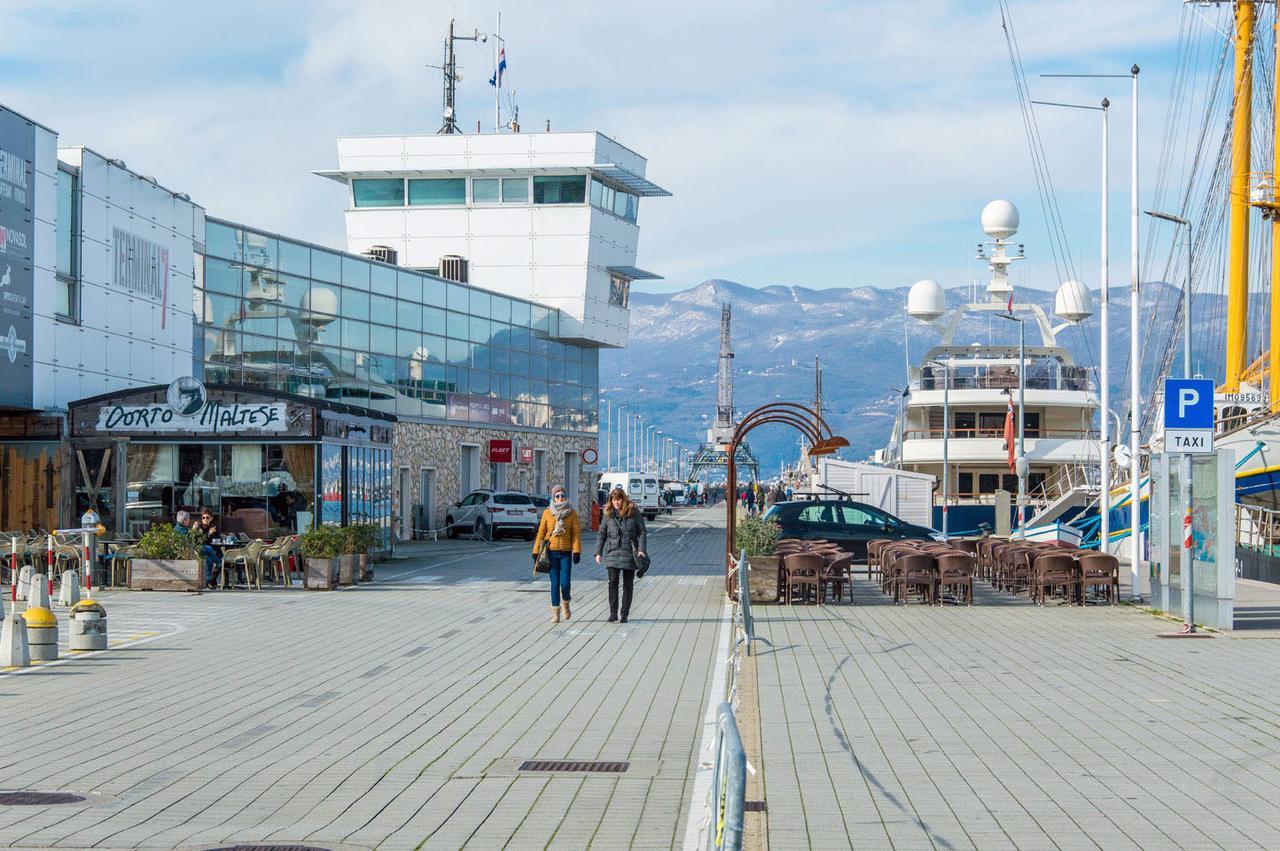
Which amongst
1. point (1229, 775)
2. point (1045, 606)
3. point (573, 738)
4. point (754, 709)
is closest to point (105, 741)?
point (573, 738)

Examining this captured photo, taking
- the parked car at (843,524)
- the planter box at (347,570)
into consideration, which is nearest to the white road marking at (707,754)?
the planter box at (347,570)

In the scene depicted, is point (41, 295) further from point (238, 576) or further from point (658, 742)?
point (658, 742)

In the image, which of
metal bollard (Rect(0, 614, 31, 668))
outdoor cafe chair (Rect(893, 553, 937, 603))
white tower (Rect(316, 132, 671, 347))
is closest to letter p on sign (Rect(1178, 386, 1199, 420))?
outdoor cafe chair (Rect(893, 553, 937, 603))

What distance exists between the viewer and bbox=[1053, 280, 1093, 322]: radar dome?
5750 cm

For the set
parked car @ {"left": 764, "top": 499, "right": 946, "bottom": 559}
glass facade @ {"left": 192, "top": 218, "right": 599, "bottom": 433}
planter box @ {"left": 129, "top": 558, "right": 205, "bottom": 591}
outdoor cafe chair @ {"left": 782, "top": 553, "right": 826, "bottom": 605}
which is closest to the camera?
outdoor cafe chair @ {"left": 782, "top": 553, "right": 826, "bottom": 605}

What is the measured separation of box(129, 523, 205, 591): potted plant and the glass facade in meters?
13.5

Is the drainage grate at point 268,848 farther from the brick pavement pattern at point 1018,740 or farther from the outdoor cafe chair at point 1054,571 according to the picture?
the outdoor cafe chair at point 1054,571

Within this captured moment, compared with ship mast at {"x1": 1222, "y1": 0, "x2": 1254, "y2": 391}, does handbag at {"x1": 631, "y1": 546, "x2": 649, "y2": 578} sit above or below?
below

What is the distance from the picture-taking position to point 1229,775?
29.4 feet

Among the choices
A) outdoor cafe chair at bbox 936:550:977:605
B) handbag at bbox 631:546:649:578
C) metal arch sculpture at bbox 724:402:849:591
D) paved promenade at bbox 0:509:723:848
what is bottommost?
paved promenade at bbox 0:509:723:848

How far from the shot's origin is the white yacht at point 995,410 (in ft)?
186

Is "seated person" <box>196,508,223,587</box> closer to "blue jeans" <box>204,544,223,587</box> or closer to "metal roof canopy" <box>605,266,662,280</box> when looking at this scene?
"blue jeans" <box>204,544,223,587</box>

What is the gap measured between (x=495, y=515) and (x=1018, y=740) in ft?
123

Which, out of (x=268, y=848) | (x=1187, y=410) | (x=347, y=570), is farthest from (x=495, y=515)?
(x=268, y=848)
